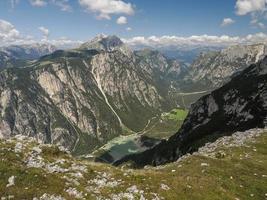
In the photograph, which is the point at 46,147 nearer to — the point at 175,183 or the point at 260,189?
the point at 175,183

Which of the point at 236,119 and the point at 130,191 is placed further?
Result: the point at 236,119

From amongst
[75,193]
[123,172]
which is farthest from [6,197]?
[123,172]

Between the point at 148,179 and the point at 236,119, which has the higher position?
the point at 148,179

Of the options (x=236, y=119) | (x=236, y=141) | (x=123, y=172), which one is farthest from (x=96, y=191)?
(x=236, y=119)

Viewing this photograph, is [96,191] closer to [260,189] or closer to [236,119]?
[260,189]

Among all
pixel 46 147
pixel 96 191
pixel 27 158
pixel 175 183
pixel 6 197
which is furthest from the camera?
pixel 46 147

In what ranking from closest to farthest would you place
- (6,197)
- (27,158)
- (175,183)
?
1. (6,197)
2. (175,183)
3. (27,158)
